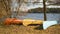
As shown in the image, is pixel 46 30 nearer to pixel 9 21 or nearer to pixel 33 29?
pixel 33 29

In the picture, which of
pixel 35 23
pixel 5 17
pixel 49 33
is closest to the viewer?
pixel 49 33

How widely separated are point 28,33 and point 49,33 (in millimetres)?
592

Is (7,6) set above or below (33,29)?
above

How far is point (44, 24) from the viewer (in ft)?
16.0

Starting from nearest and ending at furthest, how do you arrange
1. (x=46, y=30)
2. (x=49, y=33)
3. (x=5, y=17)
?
(x=49, y=33), (x=46, y=30), (x=5, y=17)

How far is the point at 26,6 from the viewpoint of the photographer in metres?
5.96

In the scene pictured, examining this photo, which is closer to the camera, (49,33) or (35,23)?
(49,33)

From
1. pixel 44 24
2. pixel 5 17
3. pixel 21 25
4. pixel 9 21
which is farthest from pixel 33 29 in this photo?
pixel 5 17

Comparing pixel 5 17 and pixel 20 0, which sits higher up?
pixel 20 0

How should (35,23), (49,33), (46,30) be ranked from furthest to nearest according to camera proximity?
(35,23), (46,30), (49,33)

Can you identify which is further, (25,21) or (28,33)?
(25,21)

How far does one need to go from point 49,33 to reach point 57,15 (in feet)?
6.41

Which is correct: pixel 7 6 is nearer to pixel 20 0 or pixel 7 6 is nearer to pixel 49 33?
pixel 20 0

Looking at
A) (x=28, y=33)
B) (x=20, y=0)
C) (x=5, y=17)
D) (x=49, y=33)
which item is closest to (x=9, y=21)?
(x=5, y=17)
